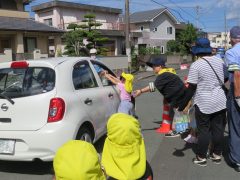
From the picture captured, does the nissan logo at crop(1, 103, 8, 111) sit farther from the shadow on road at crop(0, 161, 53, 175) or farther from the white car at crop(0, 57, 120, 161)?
the shadow on road at crop(0, 161, 53, 175)

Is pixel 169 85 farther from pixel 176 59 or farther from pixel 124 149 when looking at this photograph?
pixel 176 59

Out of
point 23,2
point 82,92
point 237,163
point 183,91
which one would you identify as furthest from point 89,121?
point 23,2

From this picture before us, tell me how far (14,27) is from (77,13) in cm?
1499

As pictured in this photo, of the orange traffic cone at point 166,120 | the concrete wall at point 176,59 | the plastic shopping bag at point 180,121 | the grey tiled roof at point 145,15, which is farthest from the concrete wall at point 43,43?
the plastic shopping bag at point 180,121

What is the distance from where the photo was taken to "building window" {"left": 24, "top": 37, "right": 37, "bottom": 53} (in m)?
28.9

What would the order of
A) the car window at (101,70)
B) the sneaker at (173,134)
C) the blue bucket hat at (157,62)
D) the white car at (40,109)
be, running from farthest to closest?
the sneaker at (173,134)
the blue bucket hat at (157,62)
the car window at (101,70)
the white car at (40,109)

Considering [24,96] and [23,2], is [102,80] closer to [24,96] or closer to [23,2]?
[24,96]

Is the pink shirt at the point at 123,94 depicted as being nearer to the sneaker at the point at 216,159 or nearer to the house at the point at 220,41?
the house at the point at 220,41

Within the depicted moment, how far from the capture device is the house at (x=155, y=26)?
4838cm

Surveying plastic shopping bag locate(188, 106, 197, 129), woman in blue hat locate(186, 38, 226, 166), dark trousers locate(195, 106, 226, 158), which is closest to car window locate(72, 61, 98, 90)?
woman in blue hat locate(186, 38, 226, 166)

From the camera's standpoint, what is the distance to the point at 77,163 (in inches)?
92.1

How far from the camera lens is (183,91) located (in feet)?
18.5

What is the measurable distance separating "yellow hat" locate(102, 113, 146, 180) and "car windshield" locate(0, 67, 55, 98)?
183cm

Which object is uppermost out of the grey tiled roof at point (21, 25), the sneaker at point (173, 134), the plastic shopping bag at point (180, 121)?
the grey tiled roof at point (21, 25)
